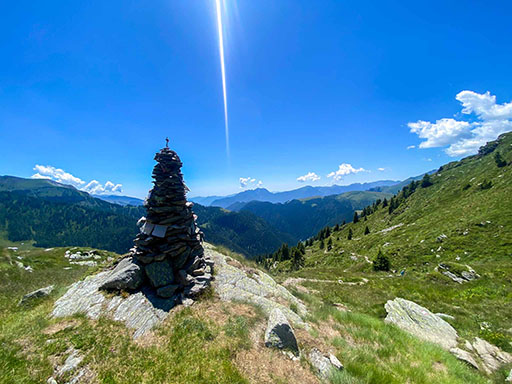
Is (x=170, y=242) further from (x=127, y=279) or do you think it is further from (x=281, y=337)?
(x=281, y=337)

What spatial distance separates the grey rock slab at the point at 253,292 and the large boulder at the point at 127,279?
5094mm

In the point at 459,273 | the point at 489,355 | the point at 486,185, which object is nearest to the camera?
the point at 489,355

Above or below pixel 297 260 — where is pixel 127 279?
A: above

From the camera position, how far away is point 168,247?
13.6 metres

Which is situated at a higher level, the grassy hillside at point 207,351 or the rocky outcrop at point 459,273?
the grassy hillside at point 207,351

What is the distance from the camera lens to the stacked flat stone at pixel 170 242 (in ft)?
41.4

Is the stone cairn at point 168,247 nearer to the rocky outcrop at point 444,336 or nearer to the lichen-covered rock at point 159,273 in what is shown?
the lichen-covered rock at point 159,273

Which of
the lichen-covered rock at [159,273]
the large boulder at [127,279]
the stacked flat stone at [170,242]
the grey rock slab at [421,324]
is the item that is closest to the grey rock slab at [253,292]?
the stacked flat stone at [170,242]

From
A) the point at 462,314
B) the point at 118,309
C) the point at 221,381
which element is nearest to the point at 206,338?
the point at 221,381

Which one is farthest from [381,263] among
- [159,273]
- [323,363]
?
[159,273]

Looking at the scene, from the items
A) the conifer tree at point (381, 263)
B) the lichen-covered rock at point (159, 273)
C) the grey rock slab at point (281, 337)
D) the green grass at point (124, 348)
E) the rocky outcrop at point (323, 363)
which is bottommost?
the conifer tree at point (381, 263)

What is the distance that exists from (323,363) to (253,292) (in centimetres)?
696

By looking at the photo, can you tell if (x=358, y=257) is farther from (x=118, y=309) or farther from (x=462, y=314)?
(x=118, y=309)

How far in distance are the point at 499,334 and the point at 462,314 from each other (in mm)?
3543
